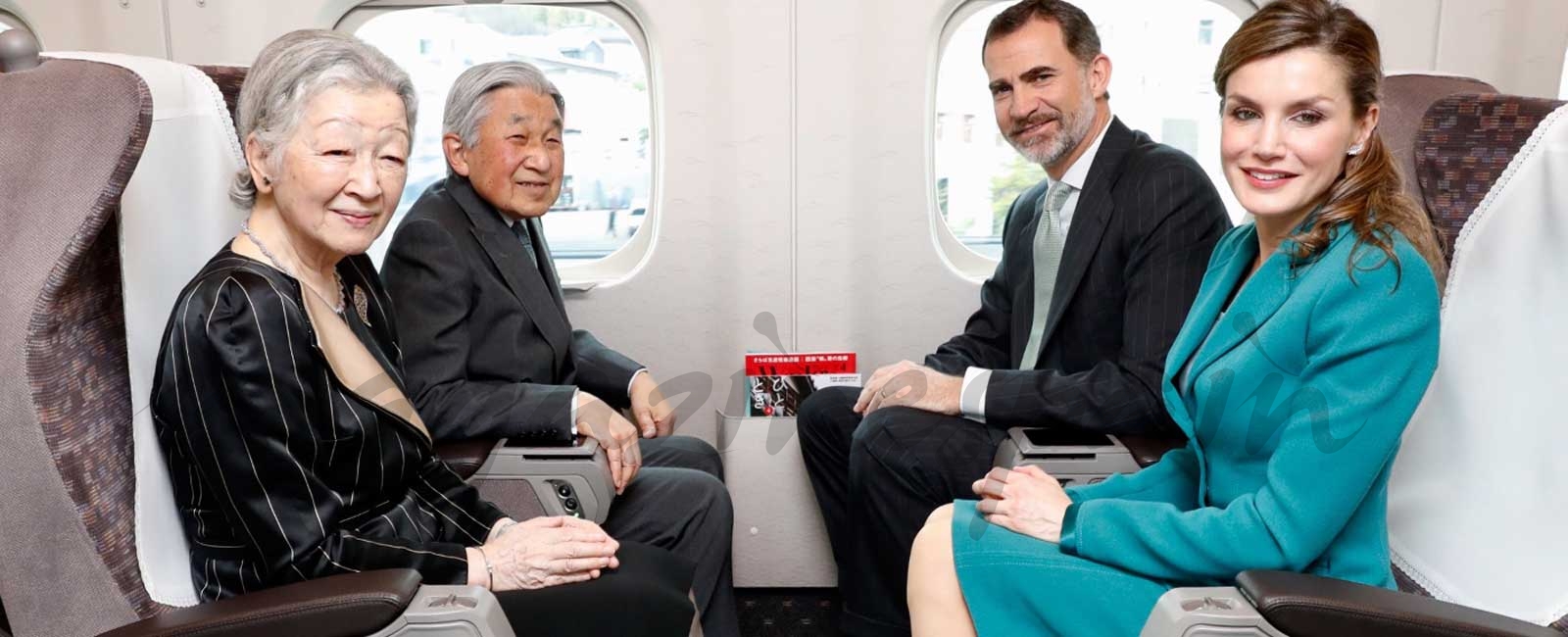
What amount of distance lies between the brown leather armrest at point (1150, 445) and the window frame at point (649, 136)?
169 cm

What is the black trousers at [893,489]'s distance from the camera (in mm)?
2600

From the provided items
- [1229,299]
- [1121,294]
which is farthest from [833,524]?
[1229,299]

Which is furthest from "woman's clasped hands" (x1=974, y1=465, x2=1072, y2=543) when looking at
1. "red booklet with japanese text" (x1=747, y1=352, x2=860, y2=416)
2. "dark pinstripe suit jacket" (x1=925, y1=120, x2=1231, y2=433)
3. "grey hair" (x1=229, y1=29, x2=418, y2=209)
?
"red booklet with japanese text" (x1=747, y1=352, x2=860, y2=416)

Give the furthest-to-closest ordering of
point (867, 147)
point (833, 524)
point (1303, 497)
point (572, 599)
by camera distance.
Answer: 1. point (867, 147)
2. point (833, 524)
3. point (572, 599)
4. point (1303, 497)

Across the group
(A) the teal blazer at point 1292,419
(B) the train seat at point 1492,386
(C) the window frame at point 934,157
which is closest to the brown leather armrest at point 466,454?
(A) the teal blazer at point 1292,419

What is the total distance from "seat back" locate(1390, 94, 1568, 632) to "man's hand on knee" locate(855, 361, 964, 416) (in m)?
0.94

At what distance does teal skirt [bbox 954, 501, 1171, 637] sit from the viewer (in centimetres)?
161

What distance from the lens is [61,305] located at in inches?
61.0

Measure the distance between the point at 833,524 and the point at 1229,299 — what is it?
1.53m

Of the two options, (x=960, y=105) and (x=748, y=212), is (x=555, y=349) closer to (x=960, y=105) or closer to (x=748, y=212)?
(x=748, y=212)

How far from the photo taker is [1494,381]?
177 cm

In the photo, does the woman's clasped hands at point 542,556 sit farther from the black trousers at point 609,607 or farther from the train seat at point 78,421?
the train seat at point 78,421

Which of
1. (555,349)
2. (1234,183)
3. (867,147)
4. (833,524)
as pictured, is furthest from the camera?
(867,147)

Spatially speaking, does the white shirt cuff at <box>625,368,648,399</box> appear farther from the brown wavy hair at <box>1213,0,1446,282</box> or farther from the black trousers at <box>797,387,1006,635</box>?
the brown wavy hair at <box>1213,0,1446,282</box>
